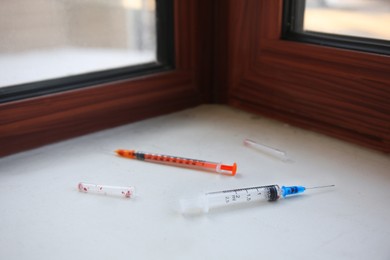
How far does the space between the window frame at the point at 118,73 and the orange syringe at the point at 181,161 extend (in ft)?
0.48

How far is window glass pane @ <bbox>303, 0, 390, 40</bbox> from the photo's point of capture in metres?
0.71

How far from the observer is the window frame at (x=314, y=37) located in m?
0.69

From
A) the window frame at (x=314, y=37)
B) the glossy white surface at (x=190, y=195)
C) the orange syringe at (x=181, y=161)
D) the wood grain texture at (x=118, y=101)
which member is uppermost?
the window frame at (x=314, y=37)

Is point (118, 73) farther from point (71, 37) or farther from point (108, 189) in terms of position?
point (108, 189)

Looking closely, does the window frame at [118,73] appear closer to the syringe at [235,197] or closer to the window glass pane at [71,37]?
the window glass pane at [71,37]

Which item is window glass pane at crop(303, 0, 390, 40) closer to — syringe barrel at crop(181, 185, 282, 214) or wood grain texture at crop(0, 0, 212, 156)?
wood grain texture at crop(0, 0, 212, 156)

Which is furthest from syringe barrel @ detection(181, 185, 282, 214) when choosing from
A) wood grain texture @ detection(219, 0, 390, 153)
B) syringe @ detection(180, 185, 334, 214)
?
wood grain texture @ detection(219, 0, 390, 153)

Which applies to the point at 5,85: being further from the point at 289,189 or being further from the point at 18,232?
the point at 289,189

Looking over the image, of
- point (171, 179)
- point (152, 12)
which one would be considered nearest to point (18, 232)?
point (171, 179)

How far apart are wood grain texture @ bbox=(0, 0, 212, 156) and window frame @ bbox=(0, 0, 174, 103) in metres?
0.01

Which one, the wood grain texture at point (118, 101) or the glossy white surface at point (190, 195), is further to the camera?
the wood grain texture at point (118, 101)

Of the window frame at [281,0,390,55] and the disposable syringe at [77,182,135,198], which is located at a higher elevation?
the window frame at [281,0,390,55]

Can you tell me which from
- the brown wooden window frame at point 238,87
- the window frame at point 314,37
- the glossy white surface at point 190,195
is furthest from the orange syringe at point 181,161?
the window frame at point 314,37

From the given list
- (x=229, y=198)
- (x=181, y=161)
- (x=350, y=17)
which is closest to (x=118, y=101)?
(x=181, y=161)
